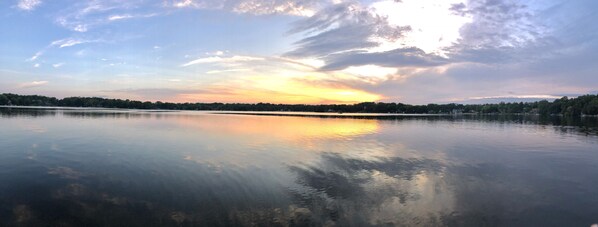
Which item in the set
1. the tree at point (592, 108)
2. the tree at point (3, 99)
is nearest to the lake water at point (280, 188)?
the tree at point (592, 108)

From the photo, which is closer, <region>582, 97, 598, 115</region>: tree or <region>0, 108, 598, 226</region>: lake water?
<region>0, 108, 598, 226</region>: lake water

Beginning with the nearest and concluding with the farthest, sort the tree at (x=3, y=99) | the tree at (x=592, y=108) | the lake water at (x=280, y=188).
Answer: the lake water at (x=280, y=188) < the tree at (x=592, y=108) < the tree at (x=3, y=99)

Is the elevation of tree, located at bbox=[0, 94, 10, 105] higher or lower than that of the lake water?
higher

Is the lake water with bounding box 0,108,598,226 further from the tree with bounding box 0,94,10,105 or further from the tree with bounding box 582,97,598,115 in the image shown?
the tree with bounding box 0,94,10,105

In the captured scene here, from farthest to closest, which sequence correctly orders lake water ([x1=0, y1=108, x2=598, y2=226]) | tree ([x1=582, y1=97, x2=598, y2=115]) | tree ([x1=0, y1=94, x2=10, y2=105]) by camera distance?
1. tree ([x1=0, y1=94, x2=10, y2=105])
2. tree ([x1=582, y1=97, x2=598, y2=115])
3. lake water ([x1=0, y1=108, x2=598, y2=226])

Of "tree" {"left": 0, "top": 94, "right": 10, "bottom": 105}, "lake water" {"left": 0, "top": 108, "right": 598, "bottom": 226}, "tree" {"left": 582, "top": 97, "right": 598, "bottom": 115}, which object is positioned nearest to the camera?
"lake water" {"left": 0, "top": 108, "right": 598, "bottom": 226}

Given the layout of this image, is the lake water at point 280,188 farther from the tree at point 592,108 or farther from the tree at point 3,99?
the tree at point 3,99

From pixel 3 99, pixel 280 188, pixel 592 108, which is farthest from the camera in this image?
pixel 3 99

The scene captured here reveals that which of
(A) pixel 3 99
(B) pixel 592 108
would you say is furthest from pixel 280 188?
(A) pixel 3 99

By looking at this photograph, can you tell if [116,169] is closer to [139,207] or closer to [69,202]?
[69,202]

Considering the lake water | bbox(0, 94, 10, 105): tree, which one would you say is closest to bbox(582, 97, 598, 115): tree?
the lake water

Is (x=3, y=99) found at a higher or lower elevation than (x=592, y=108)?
lower

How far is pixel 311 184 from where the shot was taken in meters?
15.6

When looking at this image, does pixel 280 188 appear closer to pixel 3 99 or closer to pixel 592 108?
pixel 592 108
